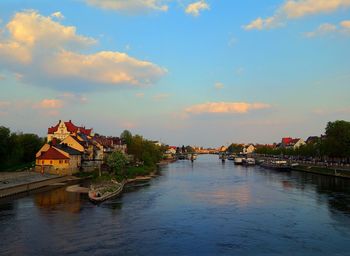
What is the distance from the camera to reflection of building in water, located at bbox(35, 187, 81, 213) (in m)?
44.1

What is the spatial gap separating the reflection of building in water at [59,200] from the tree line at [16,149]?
22.0 meters

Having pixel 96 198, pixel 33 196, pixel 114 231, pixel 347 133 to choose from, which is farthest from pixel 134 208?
pixel 347 133

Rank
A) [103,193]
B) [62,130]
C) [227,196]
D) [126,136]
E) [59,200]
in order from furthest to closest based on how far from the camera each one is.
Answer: [126,136], [62,130], [227,196], [103,193], [59,200]

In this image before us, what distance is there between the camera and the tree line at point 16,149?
75.4m

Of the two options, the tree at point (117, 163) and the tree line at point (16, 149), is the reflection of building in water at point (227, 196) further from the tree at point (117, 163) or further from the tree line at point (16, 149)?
the tree line at point (16, 149)

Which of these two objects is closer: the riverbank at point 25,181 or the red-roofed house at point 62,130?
the riverbank at point 25,181

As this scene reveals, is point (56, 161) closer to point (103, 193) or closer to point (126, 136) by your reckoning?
point (103, 193)

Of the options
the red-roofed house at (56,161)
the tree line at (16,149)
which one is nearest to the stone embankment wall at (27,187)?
the red-roofed house at (56,161)

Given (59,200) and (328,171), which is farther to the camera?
(328,171)

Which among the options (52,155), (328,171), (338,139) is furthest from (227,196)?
(338,139)

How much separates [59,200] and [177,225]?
20196 mm

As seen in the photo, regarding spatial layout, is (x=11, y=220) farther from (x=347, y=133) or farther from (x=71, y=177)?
(x=347, y=133)

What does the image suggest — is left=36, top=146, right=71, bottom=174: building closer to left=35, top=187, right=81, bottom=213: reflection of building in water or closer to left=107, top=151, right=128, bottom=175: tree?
left=107, top=151, right=128, bottom=175: tree

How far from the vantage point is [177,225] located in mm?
35531
